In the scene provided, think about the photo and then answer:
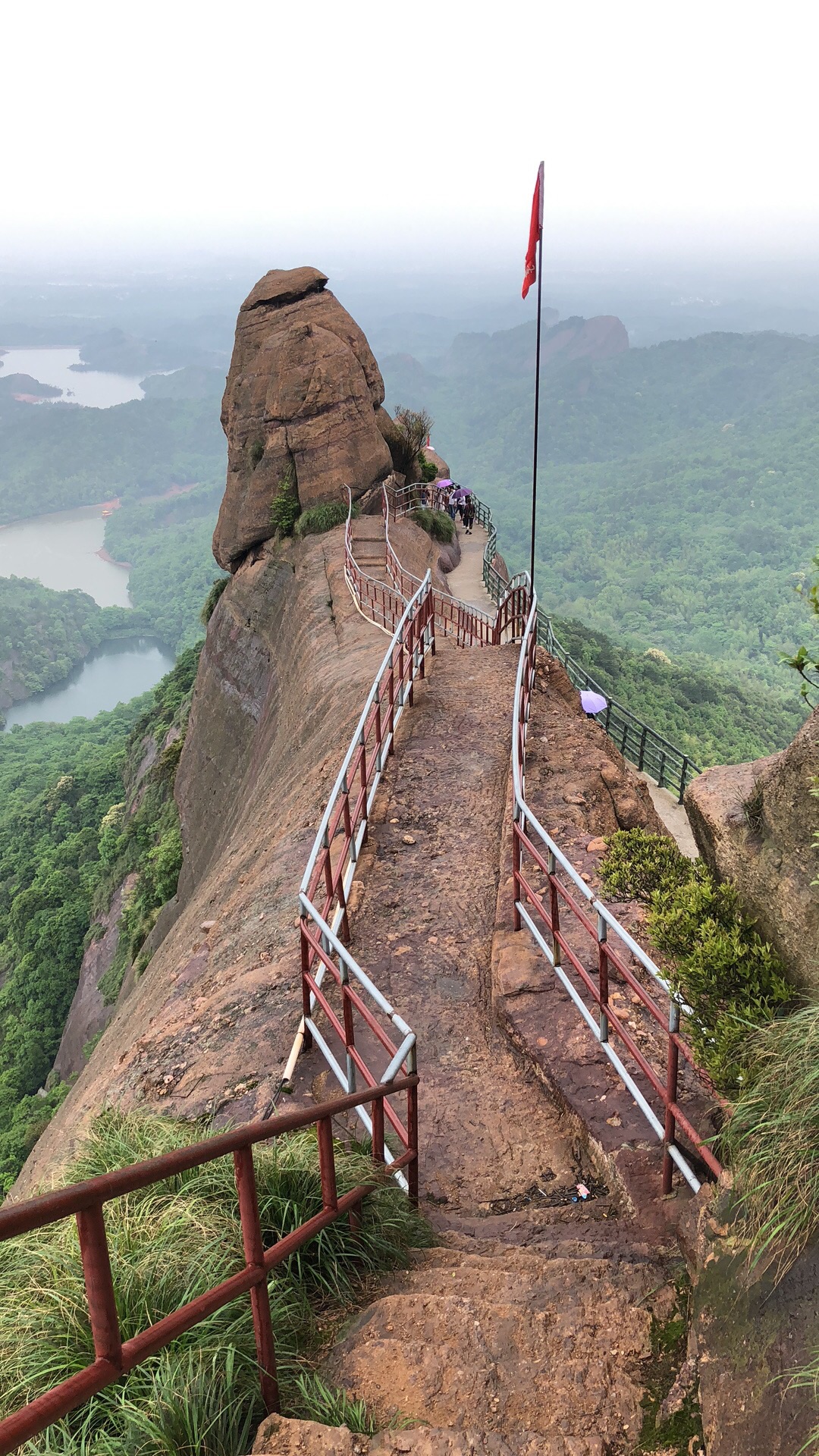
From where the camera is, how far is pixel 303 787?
37.6ft

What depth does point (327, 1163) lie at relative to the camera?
3643 mm

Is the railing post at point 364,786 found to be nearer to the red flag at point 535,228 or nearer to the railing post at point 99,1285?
the railing post at point 99,1285

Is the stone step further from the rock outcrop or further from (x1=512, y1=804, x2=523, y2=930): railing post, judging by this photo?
→ (x1=512, y1=804, x2=523, y2=930): railing post

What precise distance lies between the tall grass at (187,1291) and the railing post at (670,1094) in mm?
1235

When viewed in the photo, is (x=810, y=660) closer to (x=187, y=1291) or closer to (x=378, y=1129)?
(x=378, y=1129)

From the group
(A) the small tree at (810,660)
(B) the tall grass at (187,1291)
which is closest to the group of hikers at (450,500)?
(A) the small tree at (810,660)

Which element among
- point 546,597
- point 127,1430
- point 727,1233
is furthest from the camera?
point 546,597

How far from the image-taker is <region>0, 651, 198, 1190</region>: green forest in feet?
75.9

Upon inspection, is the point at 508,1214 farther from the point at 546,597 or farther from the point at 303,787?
the point at 546,597

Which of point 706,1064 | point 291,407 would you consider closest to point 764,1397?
point 706,1064

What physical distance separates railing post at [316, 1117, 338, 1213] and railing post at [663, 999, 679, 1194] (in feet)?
5.28

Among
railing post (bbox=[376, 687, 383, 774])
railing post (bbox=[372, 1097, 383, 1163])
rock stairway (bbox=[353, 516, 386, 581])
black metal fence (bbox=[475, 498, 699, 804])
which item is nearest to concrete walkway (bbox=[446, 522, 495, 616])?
rock stairway (bbox=[353, 516, 386, 581])

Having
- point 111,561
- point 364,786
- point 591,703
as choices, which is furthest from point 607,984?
point 111,561

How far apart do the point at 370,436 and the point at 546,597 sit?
101382mm
